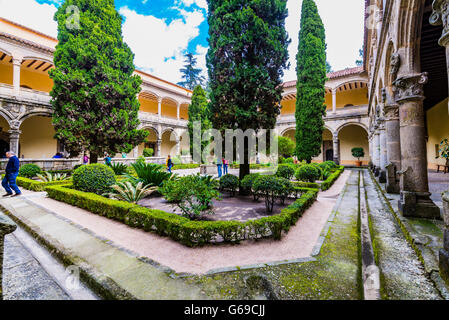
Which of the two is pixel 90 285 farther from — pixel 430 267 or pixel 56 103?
pixel 56 103

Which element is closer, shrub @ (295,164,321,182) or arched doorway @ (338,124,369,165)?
shrub @ (295,164,321,182)

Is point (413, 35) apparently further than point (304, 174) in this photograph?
No

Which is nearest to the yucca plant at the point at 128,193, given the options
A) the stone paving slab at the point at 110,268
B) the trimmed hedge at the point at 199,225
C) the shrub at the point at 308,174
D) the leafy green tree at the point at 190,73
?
the trimmed hedge at the point at 199,225

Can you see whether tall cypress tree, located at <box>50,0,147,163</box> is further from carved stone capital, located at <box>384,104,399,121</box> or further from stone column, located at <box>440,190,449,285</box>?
stone column, located at <box>440,190,449,285</box>

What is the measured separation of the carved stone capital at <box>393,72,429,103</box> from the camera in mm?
4141

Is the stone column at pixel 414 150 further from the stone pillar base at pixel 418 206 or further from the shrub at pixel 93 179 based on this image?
the shrub at pixel 93 179

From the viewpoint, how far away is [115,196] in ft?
19.1

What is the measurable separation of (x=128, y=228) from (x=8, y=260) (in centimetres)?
163

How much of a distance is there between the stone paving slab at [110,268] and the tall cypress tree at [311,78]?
50.1 ft

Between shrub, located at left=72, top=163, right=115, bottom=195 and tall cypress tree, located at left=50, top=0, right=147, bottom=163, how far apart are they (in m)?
4.68

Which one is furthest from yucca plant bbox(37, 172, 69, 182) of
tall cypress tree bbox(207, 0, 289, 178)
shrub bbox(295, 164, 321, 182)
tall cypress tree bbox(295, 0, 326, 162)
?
tall cypress tree bbox(295, 0, 326, 162)

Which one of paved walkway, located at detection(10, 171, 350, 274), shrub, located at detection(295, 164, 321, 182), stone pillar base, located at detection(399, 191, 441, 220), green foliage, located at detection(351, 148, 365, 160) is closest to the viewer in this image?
paved walkway, located at detection(10, 171, 350, 274)

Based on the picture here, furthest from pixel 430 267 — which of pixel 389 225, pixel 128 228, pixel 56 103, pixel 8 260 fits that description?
pixel 56 103

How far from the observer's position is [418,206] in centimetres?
411
